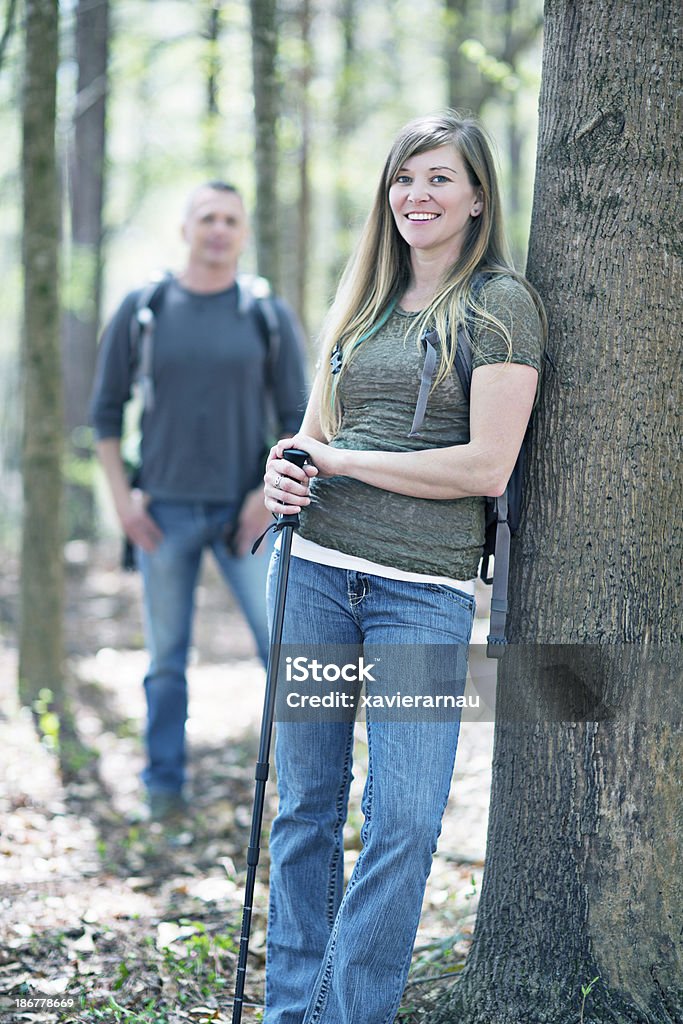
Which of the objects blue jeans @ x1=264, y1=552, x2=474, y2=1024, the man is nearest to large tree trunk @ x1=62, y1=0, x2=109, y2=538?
the man

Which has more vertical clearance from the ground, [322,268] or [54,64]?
[322,268]

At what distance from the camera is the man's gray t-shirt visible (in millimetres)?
4914

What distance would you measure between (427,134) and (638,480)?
114 cm

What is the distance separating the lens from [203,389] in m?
4.92

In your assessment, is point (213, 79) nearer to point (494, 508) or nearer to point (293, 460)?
point (293, 460)

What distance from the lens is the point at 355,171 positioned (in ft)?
42.2

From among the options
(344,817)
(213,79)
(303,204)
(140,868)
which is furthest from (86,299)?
(344,817)

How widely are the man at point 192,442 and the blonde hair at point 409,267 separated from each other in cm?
201

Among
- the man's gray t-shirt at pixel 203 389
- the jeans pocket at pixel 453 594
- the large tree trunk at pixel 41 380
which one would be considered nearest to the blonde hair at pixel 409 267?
the jeans pocket at pixel 453 594

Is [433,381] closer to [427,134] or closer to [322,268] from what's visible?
[427,134]

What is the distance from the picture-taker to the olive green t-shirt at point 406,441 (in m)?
2.59

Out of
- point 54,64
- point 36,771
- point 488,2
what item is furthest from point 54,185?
point 488,2

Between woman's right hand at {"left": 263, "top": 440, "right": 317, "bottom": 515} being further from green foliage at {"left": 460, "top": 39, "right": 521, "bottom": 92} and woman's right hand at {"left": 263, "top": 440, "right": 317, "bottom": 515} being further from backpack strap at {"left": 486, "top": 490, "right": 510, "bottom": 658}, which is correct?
green foliage at {"left": 460, "top": 39, "right": 521, "bottom": 92}

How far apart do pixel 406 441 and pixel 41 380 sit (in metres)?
3.80
